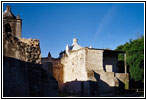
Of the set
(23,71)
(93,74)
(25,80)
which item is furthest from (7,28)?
(93,74)

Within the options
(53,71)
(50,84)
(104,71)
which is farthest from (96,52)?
(50,84)

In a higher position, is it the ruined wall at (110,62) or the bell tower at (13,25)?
the bell tower at (13,25)

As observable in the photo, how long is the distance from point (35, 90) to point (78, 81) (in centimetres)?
1175

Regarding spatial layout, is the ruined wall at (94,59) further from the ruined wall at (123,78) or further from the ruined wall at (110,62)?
the ruined wall at (123,78)

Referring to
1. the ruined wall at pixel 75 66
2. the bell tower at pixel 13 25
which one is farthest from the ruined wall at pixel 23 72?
the ruined wall at pixel 75 66

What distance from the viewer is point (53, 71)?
26453 mm

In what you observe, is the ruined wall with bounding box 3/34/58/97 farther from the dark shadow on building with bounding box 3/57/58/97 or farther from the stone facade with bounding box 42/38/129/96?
the stone facade with bounding box 42/38/129/96

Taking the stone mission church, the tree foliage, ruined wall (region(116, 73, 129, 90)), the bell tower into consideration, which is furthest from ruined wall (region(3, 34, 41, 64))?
the tree foliage

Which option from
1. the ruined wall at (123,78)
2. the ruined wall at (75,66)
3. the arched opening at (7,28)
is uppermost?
the arched opening at (7,28)

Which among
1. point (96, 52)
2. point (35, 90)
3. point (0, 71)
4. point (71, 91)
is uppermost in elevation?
point (96, 52)

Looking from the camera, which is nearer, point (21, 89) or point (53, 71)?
point (21, 89)

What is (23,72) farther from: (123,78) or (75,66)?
(123,78)

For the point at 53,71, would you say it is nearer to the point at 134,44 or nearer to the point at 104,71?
the point at 104,71

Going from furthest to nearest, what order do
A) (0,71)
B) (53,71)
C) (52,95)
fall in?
(53,71)
(52,95)
(0,71)
